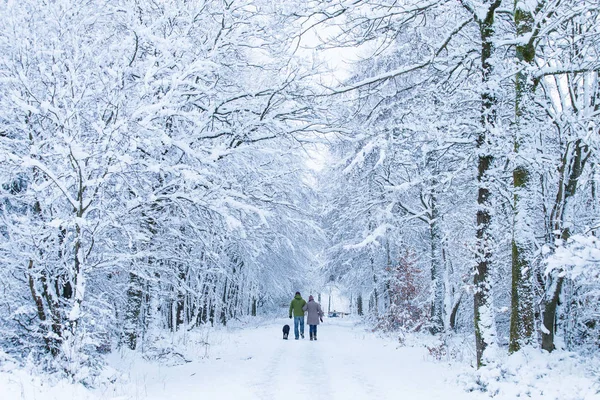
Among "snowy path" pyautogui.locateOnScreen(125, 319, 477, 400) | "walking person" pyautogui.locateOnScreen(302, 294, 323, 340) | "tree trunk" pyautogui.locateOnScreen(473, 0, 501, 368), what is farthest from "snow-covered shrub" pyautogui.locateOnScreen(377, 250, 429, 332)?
"tree trunk" pyautogui.locateOnScreen(473, 0, 501, 368)

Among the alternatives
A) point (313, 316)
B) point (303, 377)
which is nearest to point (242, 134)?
point (303, 377)

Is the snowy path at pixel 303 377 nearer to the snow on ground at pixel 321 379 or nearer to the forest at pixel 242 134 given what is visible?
the snow on ground at pixel 321 379

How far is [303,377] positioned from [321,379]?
348 millimetres

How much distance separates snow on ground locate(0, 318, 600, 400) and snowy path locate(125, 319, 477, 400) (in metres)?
0.01

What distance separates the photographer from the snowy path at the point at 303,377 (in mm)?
6559

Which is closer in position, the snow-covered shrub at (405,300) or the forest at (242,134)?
the forest at (242,134)

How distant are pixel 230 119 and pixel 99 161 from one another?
3899mm

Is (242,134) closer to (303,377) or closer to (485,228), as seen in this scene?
(303,377)

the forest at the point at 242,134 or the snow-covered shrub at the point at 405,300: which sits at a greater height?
the forest at the point at 242,134

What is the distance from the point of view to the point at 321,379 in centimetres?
782

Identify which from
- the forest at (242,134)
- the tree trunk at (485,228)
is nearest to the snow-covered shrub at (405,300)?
the forest at (242,134)

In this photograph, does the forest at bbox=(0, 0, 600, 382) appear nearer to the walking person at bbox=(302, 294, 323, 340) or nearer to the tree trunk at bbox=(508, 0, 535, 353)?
the tree trunk at bbox=(508, 0, 535, 353)

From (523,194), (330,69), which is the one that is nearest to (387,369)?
(523,194)

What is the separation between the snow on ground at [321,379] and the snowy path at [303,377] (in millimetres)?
13
